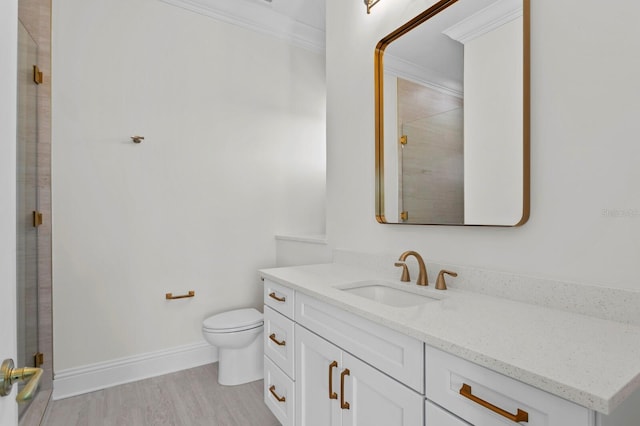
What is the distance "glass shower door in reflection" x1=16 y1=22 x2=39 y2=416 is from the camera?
1.84 metres

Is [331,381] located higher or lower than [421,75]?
lower

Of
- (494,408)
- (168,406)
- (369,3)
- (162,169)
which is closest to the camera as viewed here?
(494,408)

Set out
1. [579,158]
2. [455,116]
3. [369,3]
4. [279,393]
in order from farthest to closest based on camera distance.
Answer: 1. [369,3]
2. [279,393]
3. [455,116]
4. [579,158]

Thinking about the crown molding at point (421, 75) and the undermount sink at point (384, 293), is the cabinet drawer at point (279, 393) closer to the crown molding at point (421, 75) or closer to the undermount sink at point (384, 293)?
the undermount sink at point (384, 293)

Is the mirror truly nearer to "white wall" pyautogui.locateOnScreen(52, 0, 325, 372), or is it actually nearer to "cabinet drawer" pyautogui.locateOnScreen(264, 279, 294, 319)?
"cabinet drawer" pyautogui.locateOnScreen(264, 279, 294, 319)

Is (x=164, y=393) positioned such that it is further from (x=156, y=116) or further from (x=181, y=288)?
(x=156, y=116)

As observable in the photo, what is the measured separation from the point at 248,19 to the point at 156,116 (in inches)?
46.0

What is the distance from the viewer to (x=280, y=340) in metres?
1.70

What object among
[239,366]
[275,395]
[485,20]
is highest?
[485,20]

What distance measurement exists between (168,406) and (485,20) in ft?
8.60

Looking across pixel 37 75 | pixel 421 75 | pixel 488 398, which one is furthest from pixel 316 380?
pixel 37 75

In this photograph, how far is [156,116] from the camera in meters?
2.45

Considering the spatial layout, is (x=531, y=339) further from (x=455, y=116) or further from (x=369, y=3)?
(x=369, y=3)

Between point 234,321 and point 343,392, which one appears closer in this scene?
point 343,392
